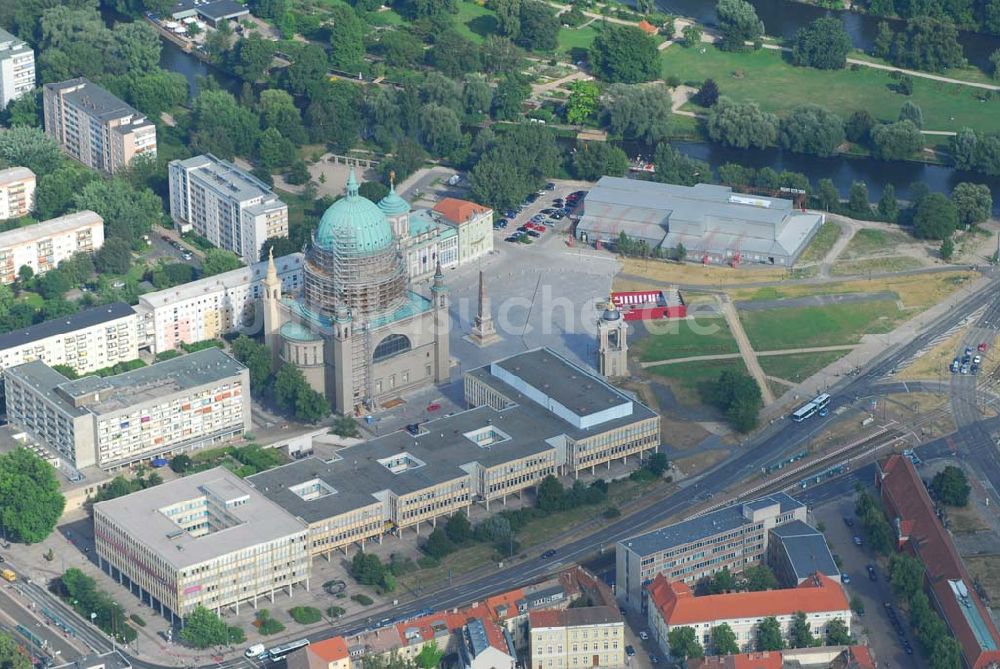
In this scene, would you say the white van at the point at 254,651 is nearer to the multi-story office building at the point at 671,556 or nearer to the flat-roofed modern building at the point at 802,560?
the multi-story office building at the point at 671,556

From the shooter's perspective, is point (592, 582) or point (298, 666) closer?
point (298, 666)

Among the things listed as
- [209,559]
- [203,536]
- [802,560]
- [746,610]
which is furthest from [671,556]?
[203,536]

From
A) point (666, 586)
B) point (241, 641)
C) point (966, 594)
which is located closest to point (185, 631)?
point (241, 641)

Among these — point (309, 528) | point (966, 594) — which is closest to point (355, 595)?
point (309, 528)

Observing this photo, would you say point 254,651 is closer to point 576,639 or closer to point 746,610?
point 576,639

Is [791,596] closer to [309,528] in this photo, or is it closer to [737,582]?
[737,582]

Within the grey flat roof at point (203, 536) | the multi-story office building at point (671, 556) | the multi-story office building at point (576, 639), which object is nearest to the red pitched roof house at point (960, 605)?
the multi-story office building at point (671, 556)
